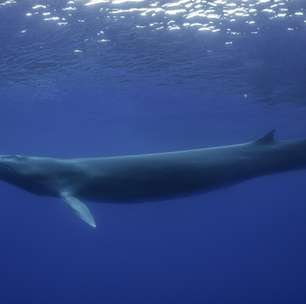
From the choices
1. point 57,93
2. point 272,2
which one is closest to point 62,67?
point 57,93

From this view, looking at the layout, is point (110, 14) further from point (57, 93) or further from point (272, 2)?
point (57, 93)

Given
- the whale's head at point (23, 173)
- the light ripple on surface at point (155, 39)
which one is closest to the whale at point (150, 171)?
the whale's head at point (23, 173)

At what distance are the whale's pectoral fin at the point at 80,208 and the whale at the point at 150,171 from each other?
6 cm

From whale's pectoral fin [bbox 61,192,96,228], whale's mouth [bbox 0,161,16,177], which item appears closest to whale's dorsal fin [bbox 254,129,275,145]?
whale's pectoral fin [bbox 61,192,96,228]

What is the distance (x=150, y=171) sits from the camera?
9867 mm

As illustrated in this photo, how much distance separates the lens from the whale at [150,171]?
9812 millimetres

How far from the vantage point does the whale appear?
9.81 meters

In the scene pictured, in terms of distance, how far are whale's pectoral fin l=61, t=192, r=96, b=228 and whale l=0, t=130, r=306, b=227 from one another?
56 mm

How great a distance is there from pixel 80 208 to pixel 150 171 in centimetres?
169

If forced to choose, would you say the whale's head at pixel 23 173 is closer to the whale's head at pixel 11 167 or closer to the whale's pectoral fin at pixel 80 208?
the whale's head at pixel 11 167

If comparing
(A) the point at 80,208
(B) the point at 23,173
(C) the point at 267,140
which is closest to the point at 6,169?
(B) the point at 23,173

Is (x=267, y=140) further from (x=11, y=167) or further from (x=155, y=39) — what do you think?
(x=155, y=39)

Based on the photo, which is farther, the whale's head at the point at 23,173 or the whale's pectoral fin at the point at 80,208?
the whale's head at the point at 23,173

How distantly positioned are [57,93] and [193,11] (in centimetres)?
1746
